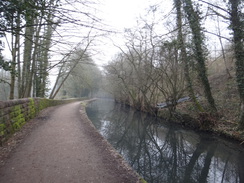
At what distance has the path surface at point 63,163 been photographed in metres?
2.73

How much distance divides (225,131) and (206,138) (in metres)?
0.91

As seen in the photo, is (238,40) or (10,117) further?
(238,40)

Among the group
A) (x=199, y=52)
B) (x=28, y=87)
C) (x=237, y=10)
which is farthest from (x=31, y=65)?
(x=237, y=10)

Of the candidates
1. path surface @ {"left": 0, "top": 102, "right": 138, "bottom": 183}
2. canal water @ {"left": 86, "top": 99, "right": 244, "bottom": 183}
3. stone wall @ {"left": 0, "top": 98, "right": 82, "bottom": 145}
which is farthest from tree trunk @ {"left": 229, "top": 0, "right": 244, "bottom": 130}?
stone wall @ {"left": 0, "top": 98, "right": 82, "bottom": 145}

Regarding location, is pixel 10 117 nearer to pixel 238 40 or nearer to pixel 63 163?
pixel 63 163

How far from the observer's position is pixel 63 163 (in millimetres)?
3264

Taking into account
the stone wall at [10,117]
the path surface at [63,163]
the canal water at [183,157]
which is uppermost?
the stone wall at [10,117]

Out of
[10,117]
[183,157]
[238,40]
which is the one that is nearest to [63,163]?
[10,117]

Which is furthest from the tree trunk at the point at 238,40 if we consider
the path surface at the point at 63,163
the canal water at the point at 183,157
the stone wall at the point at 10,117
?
the stone wall at the point at 10,117

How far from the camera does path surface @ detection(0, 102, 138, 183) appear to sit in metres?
2.73

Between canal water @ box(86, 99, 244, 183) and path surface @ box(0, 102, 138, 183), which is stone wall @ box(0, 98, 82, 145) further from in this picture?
canal water @ box(86, 99, 244, 183)

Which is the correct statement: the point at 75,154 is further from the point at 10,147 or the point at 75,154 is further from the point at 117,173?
the point at 10,147

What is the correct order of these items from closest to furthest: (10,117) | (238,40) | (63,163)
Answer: (63,163), (10,117), (238,40)

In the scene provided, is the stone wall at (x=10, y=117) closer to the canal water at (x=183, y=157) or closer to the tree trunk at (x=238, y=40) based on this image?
the canal water at (x=183, y=157)
